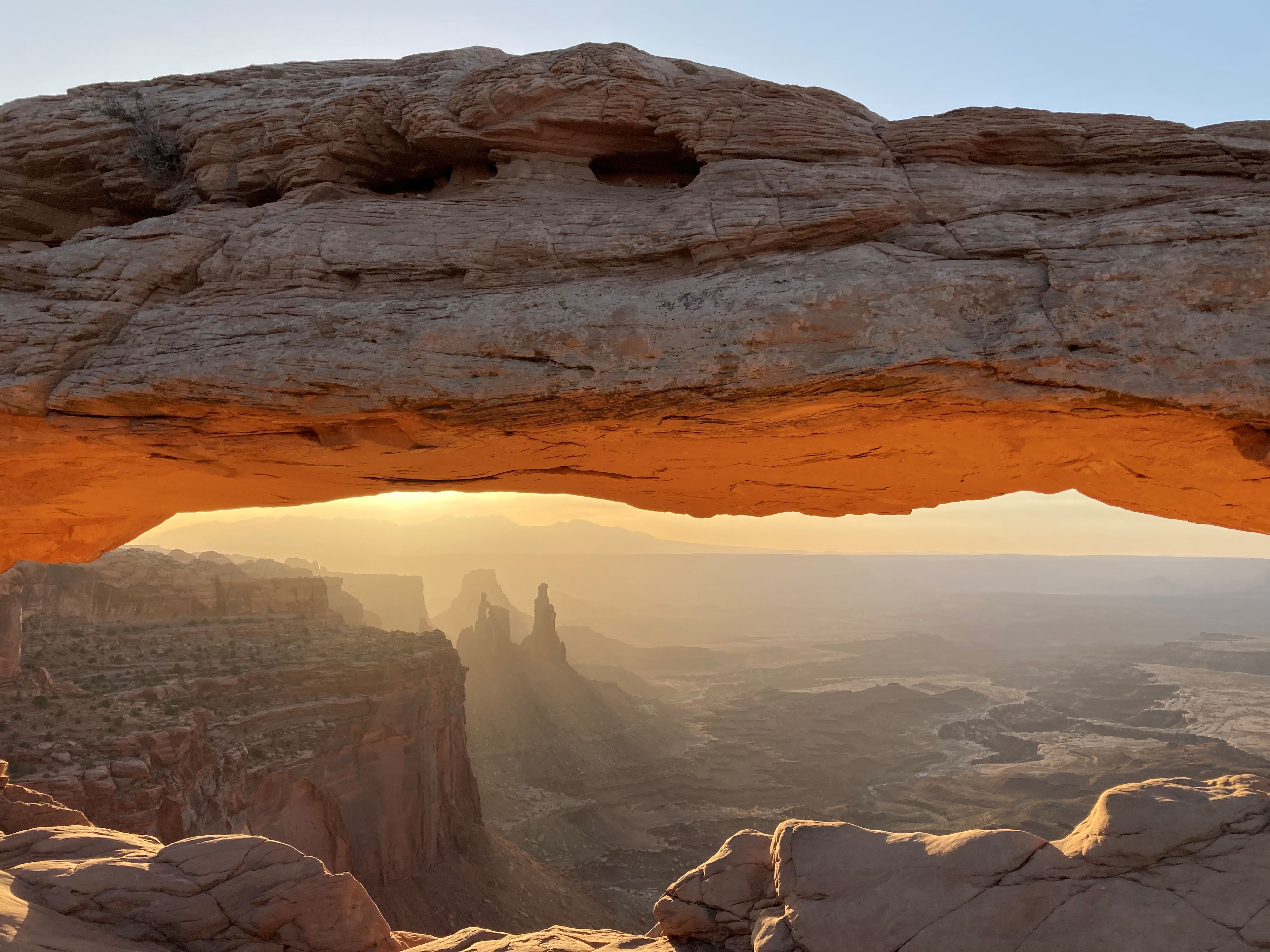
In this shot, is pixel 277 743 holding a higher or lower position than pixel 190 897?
lower

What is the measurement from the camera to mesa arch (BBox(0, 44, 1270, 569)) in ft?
27.7

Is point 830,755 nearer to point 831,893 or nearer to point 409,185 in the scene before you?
point 831,893

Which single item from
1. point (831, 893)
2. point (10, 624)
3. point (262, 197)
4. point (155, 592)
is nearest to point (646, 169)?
point (262, 197)

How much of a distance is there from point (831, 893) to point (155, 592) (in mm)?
47169

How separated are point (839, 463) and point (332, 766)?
83.4ft

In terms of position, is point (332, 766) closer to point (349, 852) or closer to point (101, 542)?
point (349, 852)

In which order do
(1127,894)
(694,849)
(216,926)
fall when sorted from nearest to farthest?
(1127,894) → (216,926) → (694,849)

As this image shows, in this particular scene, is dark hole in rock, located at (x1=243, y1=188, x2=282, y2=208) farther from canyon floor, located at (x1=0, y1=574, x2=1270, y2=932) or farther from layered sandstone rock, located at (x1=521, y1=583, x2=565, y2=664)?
layered sandstone rock, located at (x1=521, y1=583, x2=565, y2=664)

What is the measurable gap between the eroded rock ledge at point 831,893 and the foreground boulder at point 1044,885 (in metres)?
0.01

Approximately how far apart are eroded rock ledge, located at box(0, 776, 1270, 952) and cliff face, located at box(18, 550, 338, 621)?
113 feet

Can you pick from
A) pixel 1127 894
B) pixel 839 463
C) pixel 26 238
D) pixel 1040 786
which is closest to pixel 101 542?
pixel 26 238

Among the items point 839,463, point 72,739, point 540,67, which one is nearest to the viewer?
point 540,67

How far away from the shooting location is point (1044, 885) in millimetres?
6832

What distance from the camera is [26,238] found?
1273 cm
